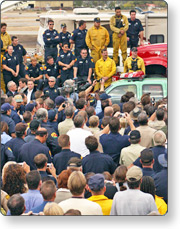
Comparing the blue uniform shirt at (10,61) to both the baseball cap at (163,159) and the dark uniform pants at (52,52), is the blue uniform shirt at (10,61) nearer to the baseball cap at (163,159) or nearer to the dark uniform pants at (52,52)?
the dark uniform pants at (52,52)

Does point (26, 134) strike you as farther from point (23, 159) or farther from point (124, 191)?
point (124, 191)

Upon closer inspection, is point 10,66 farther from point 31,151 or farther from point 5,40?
point 31,151

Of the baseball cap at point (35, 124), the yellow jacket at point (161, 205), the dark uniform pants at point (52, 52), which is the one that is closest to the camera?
the yellow jacket at point (161, 205)

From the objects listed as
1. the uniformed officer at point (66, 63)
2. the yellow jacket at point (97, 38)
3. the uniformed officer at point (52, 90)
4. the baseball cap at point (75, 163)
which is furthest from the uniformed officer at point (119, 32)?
the baseball cap at point (75, 163)

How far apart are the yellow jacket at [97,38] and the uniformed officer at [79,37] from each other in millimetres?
270

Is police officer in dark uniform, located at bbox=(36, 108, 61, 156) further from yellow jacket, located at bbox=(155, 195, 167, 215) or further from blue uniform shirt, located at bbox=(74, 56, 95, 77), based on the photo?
blue uniform shirt, located at bbox=(74, 56, 95, 77)

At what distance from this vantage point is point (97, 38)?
1224cm

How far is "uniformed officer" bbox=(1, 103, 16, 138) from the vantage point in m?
7.61

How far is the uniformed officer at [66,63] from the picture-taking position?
12.1 m

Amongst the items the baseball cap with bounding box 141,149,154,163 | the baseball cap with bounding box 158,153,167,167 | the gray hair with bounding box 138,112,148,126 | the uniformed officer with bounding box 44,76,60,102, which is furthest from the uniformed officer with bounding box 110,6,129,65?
the baseball cap with bounding box 141,149,154,163

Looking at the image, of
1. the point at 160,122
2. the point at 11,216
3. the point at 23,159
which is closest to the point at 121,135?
the point at 160,122

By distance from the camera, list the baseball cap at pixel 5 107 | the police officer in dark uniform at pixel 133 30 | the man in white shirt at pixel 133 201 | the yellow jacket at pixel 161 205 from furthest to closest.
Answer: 1. the police officer in dark uniform at pixel 133 30
2. the baseball cap at pixel 5 107
3. the yellow jacket at pixel 161 205
4. the man in white shirt at pixel 133 201

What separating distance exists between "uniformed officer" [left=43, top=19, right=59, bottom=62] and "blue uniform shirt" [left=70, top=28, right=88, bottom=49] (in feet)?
2.24

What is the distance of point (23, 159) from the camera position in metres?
6.53
